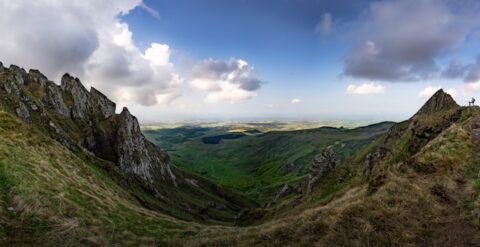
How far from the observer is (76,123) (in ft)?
355

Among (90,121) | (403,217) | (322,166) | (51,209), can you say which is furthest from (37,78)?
(403,217)

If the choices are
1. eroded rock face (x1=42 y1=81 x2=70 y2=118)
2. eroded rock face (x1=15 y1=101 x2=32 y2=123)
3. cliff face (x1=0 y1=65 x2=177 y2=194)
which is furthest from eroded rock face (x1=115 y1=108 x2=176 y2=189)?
eroded rock face (x1=15 y1=101 x2=32 y2=123)

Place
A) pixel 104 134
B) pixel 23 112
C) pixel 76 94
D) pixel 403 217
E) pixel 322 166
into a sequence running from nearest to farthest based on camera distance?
pixel 403 217 → pixel 23 112 → pixel 322 166 → pixel 104 134 → pixel 76 94

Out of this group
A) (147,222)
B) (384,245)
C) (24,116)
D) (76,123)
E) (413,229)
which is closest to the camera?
(384,245)

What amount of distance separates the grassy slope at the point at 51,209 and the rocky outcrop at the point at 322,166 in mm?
43661

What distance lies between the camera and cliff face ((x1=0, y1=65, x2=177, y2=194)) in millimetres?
88625

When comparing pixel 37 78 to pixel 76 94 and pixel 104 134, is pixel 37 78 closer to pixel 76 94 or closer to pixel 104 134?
pixel 76 94

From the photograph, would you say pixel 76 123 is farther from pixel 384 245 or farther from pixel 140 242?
pixel 384 245

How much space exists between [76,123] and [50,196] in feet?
291

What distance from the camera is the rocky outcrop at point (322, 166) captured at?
234ft

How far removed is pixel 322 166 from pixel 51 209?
58.7 meters

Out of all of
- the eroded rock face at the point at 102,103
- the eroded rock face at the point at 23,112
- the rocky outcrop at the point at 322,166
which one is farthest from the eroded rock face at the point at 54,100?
the rocky outcrop at the point at 322,166

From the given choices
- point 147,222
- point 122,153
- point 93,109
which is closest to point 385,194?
point 147,222

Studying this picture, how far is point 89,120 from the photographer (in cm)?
11594
